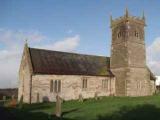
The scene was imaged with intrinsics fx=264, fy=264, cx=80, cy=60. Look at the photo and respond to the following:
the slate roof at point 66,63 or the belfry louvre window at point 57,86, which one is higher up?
the slate roof at point 66,63

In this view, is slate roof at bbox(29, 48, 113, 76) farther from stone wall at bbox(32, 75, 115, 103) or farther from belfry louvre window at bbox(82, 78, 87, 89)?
belfry louvre window at bbox(82, 78, 87, 89)

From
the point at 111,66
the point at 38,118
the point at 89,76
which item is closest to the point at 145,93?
the point at 111,66

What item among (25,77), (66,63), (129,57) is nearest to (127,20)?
(129,57)

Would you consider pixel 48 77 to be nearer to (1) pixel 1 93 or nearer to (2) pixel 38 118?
(1) pixel 1 93

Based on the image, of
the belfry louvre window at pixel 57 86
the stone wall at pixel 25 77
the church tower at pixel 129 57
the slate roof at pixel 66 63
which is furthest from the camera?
the church tower at pixel 129 57

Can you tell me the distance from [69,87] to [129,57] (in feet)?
37.3

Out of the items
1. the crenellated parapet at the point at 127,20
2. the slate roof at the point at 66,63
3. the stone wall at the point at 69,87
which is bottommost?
the stone wall at the point at 69,87

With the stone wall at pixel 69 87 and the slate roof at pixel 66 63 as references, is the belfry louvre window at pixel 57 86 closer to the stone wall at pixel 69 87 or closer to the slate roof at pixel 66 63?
the stone wall at pixel 69 87

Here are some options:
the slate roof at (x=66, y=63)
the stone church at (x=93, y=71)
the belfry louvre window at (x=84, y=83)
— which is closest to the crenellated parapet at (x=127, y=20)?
the stone church at (x=93, y=71)

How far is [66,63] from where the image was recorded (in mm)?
41094

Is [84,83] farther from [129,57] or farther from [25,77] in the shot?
[25,77]

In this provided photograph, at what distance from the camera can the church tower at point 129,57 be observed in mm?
42844

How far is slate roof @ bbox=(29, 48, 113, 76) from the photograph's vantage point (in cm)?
3788

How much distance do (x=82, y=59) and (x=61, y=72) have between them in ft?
23.0
